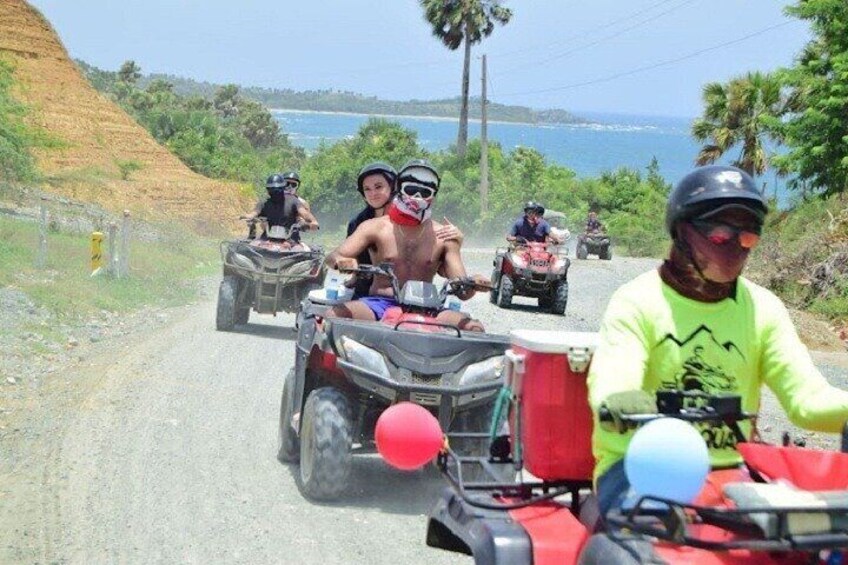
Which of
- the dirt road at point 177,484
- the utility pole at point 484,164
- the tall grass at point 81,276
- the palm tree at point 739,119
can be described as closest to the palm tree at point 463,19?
the utility pole at point 484,164

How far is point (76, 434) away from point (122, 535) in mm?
2986

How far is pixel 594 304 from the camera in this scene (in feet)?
87.7

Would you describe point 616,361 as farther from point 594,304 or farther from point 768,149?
point 768,149

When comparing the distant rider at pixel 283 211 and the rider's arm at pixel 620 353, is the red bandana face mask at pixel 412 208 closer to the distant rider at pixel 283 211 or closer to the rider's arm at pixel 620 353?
the rider's arm at pixel 620 353

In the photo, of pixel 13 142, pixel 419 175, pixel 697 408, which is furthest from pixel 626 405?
pixel 13 142

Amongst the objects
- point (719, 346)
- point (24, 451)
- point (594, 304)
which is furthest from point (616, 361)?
point (594, 304)

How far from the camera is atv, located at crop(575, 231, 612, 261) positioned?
43.7 meters

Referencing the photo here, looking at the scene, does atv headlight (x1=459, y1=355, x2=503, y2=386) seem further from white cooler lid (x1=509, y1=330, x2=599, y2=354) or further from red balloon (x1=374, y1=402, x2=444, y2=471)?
red balloon (x1=374, y1=402, x2=444, y2=471)

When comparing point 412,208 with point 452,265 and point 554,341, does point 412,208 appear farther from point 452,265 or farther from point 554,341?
point 554,341

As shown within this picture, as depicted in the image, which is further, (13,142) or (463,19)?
(463,19)

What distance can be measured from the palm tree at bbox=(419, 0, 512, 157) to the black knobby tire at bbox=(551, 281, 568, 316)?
1836 inches

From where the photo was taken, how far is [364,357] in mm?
8312

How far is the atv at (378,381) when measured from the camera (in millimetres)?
8234

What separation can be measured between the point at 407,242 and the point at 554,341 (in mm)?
4843
